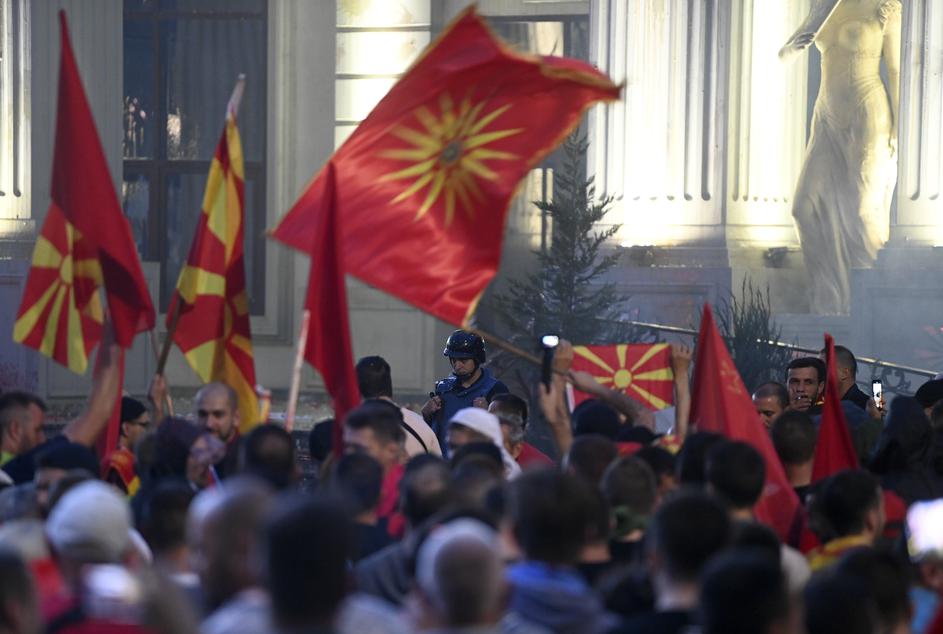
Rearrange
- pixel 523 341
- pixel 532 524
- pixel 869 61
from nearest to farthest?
pixel 532 524 → pixel 523 341 → pixel 869 61

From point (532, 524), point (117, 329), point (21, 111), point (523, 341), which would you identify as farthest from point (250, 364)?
point (21, 111)

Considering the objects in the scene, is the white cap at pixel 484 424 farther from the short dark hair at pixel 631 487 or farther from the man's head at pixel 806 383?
the man's head at pixel 806 383

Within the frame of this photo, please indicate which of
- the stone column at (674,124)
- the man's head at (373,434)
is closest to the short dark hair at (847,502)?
the man's head at (373,434)

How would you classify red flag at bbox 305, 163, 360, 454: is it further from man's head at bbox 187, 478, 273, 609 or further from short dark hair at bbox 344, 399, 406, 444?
man's head at bbox 187, 478, 273, 609

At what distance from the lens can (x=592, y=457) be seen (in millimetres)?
5859

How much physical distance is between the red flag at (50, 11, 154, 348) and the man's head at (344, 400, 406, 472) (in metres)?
1.44

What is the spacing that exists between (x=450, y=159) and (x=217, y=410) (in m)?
1.50

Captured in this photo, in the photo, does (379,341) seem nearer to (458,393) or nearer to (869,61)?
(869,61)

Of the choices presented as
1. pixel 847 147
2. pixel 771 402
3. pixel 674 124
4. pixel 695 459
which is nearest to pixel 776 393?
pixel 771 402

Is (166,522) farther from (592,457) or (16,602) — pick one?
(592,457)

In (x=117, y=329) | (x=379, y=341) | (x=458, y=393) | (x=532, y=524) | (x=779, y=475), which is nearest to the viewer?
(x=532, y=524)

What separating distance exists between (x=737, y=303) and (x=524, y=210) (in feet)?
11.1

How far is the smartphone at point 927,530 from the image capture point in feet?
16.1

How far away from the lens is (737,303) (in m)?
13.5
